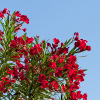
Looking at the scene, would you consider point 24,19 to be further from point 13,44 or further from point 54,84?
point 54,84

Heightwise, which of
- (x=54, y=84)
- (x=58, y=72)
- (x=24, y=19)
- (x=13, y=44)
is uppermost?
(x=24, y=19)

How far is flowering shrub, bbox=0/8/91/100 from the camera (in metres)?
4.00

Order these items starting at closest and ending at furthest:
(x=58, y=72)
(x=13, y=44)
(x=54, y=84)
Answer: (x=58, y=72) < (x=54, y=84) < (x=13, y=44)

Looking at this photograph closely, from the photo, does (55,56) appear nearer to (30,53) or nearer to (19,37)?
(30,53)

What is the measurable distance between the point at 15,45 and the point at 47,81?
102 centimetres

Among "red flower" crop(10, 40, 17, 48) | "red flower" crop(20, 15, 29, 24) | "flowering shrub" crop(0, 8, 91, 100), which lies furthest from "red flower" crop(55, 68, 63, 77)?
"red flower" crop(20, 15, 29, 24)

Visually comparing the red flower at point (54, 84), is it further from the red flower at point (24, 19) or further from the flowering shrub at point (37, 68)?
the red flower at point (24, 19)

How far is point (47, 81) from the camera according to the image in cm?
384

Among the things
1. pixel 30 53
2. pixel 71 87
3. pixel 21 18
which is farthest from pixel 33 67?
pixel 21 18

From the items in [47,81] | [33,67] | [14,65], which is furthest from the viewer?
[14,65]

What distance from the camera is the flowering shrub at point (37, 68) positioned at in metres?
4.00

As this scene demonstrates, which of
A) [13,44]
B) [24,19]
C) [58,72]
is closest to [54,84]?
[58,72]

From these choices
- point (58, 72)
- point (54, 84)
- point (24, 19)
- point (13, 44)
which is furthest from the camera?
point (24, 19)

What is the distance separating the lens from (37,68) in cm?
419
